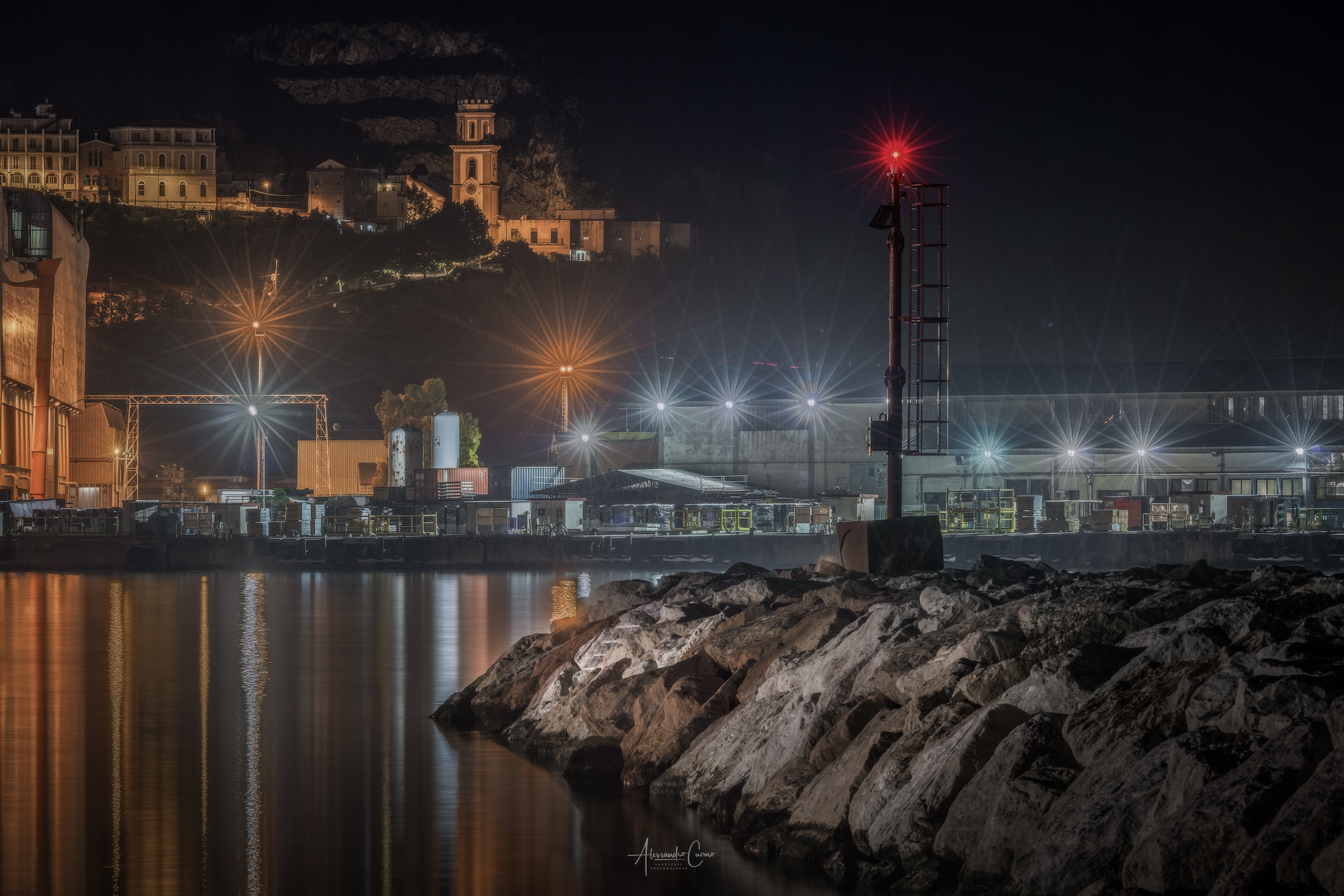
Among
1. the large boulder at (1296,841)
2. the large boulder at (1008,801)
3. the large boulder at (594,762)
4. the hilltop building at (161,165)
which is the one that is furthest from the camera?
the hilltop building at (161,165)

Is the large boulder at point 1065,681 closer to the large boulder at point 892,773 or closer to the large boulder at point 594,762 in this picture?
the large boulder at point 892,773

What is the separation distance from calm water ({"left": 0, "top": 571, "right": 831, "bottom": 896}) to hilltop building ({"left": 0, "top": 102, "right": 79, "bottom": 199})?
10149 cm

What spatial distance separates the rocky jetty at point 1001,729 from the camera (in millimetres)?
6125

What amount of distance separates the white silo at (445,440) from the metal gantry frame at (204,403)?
7455mm

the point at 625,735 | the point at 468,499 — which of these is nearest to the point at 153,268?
the point at 468,499

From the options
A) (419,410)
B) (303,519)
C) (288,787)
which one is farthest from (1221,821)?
(419,410)

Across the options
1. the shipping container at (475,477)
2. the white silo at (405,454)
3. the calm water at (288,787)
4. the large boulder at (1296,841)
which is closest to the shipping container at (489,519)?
the shipping container at (475,477)

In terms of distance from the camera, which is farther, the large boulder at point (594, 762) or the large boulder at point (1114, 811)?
the large boulder at point (594, 762)

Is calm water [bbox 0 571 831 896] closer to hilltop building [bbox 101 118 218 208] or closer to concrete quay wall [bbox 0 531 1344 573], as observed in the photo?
concrete quay wall [bbox 0 531 1344 573]

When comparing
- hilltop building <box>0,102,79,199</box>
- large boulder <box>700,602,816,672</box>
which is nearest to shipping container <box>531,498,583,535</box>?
large boulder <box>700,602,816,672</box>

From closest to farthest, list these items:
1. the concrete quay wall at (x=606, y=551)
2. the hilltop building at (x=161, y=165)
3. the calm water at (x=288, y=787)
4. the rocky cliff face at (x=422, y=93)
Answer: the calm water at (x=288, y=787)
the concrete quay wall at (x=606, y=551)
the hilltop building at (x=161, y=165)
the rocky cliff face at (x=422, y=93)

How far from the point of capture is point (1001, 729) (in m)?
7.98

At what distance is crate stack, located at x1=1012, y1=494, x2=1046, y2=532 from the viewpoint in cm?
4866

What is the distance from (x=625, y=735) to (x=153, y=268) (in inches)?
4167
